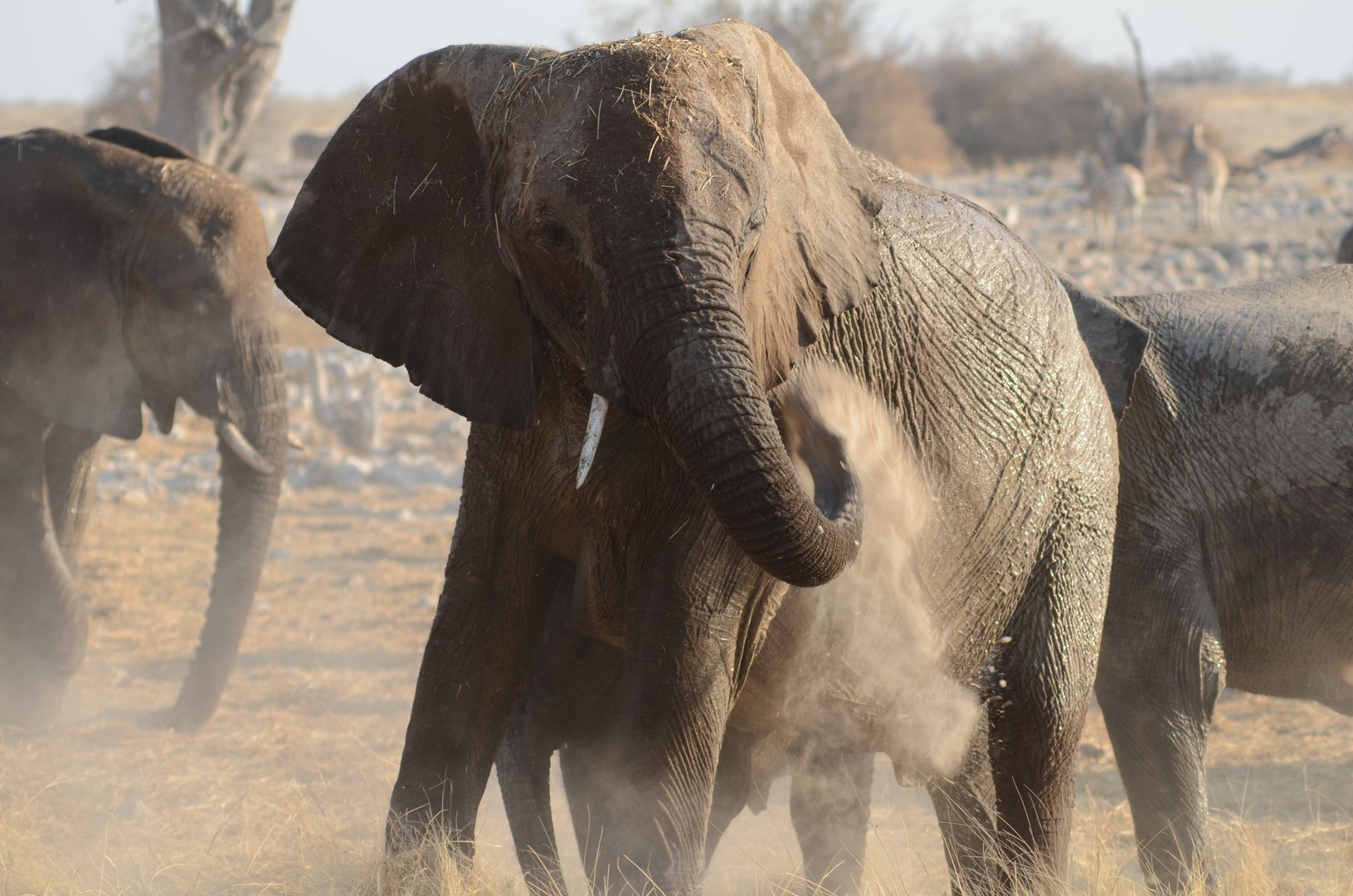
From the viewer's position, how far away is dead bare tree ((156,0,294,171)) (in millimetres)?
10625

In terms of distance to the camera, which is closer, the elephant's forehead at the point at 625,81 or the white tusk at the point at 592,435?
the elephant's forehead at the point at 625,81

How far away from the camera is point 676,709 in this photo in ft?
9.14

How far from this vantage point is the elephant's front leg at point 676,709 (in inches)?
110

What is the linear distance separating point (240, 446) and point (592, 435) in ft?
12.6

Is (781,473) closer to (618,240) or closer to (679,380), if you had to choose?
(679,380)

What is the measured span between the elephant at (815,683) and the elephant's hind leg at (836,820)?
0.51m

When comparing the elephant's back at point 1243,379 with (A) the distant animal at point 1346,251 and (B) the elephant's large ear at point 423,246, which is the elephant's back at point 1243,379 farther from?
(A) the distant animal at point 1346,251

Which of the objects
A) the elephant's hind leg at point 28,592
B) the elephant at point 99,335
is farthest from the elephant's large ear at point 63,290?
the elephant's hind leg at point 28,592

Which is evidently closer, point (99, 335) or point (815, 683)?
point (815, 683)

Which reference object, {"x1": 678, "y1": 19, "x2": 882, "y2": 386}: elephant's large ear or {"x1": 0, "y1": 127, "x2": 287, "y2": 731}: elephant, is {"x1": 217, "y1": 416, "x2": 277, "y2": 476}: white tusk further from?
{"x1": 678, "y1": 19, "x2": 882, "y2": 386}: elephant's large ear

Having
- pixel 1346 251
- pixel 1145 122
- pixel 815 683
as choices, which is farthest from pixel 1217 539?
pixel 1145 122

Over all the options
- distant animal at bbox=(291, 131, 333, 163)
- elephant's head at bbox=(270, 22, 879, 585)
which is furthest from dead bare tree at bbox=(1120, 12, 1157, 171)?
elephant's head at bbox=(270, 22, 879, 585)

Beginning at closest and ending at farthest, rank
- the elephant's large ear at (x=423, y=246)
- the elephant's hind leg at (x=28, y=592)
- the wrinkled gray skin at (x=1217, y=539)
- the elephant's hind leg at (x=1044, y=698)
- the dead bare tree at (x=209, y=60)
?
1. the elephant's large ear at (x=423, y=246)
2. the elephant's hind leg at (x=1044, y=698)
3. the wrinkled gray skin at (x=1217, y=539)
4. the elephant's hind leg at (x=28, y=592)
5. the dead bare tree at (x=209, y=60)

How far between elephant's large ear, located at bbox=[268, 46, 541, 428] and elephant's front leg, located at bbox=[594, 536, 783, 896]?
428 millimetres
